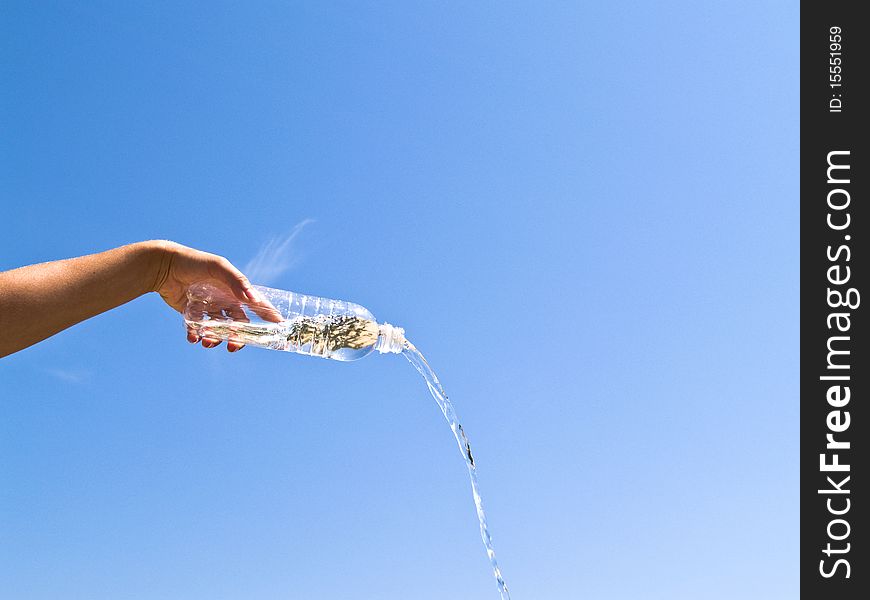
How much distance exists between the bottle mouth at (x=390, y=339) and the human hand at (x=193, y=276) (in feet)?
2.55

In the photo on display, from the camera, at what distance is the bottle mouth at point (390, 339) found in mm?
5055

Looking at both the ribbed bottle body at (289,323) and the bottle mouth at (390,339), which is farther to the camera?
A: the bottle mouth at (390,339)

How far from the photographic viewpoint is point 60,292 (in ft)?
9.48

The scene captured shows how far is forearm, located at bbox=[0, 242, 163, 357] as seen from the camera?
2711 millimetres

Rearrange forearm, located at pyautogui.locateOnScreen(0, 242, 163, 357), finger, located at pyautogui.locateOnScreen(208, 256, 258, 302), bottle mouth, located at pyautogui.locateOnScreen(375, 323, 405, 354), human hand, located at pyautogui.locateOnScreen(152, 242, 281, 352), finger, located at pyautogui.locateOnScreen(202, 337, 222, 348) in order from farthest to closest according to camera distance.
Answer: bottle mouth, located at pyautogui.locateOnScreen(375, 323, 405, 354) < finger, located at pyautogui.locateOnScreen(202, 337, 222, 348) < finger, located at pyautogui.locateOnScreen(208, 256, 258, 302) < human hand, located at pyautogui.locateOnScreen(152, 242, 281, 352) < forearm, located at pyautogui.locateOnScreen(0, 242, 163, 357)
